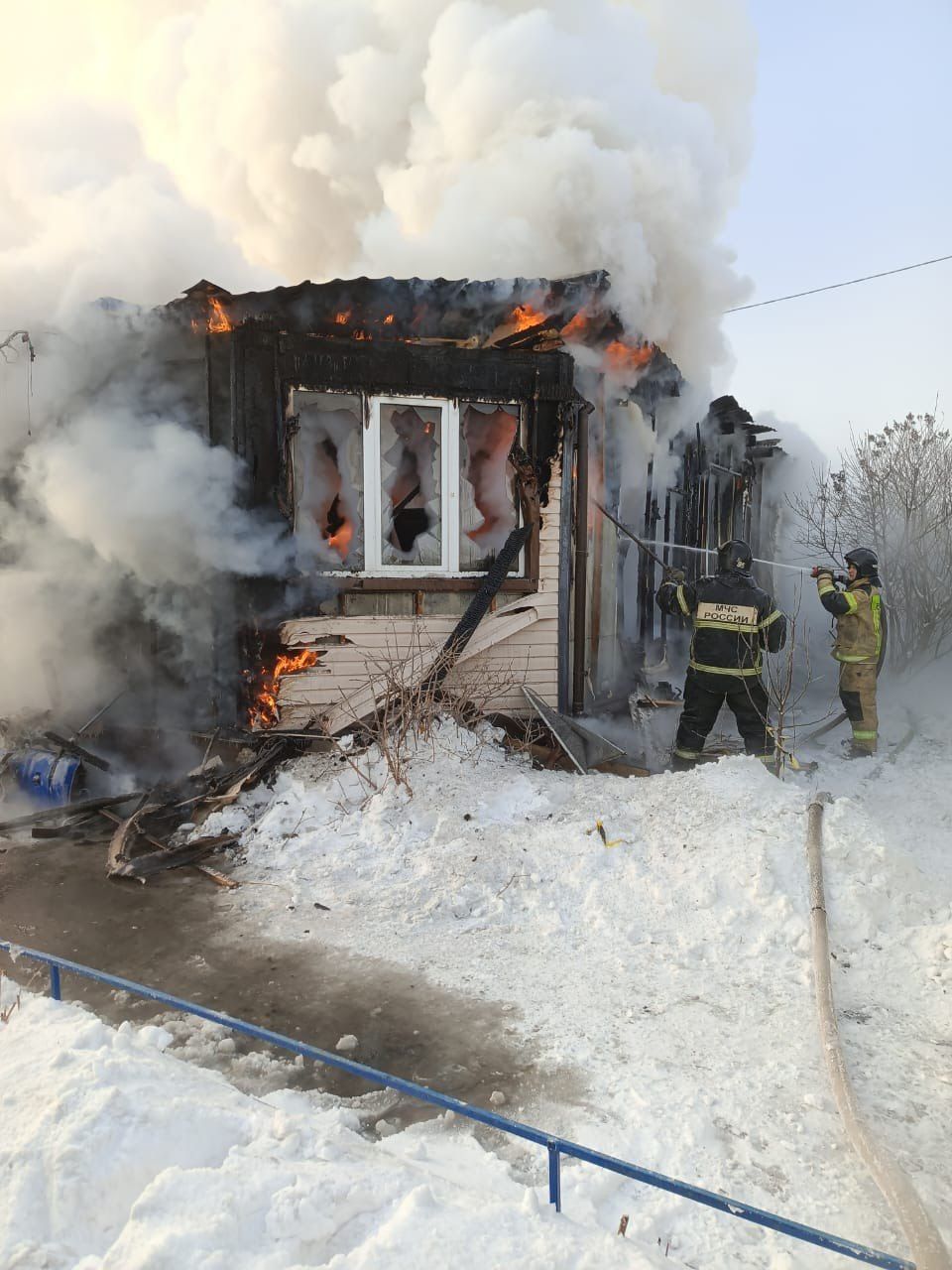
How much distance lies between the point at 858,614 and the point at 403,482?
465 cm

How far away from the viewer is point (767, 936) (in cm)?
429

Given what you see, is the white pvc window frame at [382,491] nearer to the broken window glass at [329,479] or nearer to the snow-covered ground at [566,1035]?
the broken window glass at [329,479]

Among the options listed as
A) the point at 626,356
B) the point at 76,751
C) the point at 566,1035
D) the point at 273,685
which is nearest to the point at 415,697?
the point at 273,685

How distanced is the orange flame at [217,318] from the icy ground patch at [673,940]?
12.2 feet

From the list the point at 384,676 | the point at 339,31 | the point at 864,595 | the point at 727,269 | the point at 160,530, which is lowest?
the point at 384,676

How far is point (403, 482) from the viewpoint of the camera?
24.6ft

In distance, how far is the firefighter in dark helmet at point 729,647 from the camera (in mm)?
7074

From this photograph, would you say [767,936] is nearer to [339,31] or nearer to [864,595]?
[864,595]

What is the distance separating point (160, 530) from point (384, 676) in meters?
2.24

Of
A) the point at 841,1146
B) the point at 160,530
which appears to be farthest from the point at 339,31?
the point at 841,1146

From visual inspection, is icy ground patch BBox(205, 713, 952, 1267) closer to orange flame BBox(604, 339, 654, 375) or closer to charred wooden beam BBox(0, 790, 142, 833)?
charred wooden beam BBox(0, 790, 142, 833)

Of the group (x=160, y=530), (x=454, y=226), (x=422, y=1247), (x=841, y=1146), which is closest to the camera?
(x=422, y=1247)

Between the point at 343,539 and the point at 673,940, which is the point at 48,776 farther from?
the point at 673,940

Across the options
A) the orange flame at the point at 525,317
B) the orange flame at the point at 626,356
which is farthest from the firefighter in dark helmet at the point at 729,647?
the orange flame at the point at 525,317
